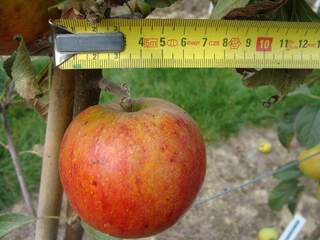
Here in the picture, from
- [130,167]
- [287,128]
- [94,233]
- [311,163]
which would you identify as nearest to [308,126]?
[311,163]

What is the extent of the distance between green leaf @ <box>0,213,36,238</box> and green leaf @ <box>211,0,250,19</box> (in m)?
0.47

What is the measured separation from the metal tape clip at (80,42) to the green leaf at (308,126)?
34.4 inches

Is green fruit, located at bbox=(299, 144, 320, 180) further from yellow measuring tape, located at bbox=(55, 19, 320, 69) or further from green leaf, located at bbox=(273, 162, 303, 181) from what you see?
yellow measuring tape, located at bbox=(55, 19, 320, 69)

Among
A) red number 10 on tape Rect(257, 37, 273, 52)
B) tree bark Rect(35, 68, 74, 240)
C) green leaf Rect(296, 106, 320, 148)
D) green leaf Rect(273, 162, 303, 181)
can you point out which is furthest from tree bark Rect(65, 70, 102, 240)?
green leaf Rect(273, 162, 303, 181)

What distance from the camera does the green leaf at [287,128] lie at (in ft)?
6.05

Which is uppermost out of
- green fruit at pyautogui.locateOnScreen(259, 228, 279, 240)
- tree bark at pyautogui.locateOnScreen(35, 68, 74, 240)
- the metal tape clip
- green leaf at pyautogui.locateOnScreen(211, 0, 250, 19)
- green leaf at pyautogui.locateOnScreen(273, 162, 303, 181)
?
green leaf at pyautogui.locateOnScreen(211, 0, 250, 19)

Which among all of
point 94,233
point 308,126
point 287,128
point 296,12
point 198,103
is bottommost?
point 198,103

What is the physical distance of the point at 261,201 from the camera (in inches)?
97.0

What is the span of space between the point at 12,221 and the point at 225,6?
1.73 feet

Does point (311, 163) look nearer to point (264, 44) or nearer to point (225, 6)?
point (264, 44)

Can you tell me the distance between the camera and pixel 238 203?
244 centimetres

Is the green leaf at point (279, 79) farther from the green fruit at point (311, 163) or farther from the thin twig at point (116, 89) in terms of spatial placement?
the green fruit at point (311, 163)

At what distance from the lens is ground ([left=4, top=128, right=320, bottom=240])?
7.38ft

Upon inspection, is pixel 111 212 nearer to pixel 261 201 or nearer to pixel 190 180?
pixel 190 180
